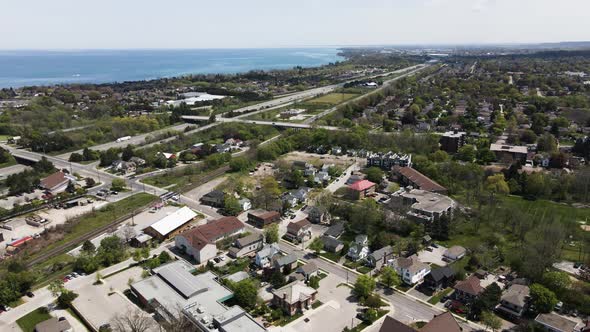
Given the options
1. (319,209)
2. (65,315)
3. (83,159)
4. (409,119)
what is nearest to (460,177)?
(319,209)

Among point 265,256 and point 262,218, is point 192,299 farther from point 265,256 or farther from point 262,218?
point 262,218

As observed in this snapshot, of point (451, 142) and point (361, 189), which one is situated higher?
point (451, 142)

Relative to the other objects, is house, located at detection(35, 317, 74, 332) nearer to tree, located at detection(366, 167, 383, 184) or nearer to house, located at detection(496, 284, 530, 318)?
house, located at detection(496, 284, 530, 318)

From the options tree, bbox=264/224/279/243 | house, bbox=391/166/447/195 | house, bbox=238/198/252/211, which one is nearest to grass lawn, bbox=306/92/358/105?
house, bbox=391/166/447/195

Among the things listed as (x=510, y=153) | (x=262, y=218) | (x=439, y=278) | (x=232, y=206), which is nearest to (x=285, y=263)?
(x=262, y=218)

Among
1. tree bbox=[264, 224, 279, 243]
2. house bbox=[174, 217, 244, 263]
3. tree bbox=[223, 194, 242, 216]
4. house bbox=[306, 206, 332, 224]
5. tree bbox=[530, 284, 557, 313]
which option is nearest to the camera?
tree bbox=[530, 284, 557, 313]

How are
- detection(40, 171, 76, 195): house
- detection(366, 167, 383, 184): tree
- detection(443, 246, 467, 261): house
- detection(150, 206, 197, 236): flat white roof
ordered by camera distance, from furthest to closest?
detection(366, 167, 383, 184): tree → detection(40, 171, 76, 195): house → detection(150, 206, 197, 236): flat white roof → detection(443, 246, 467, 261): house
